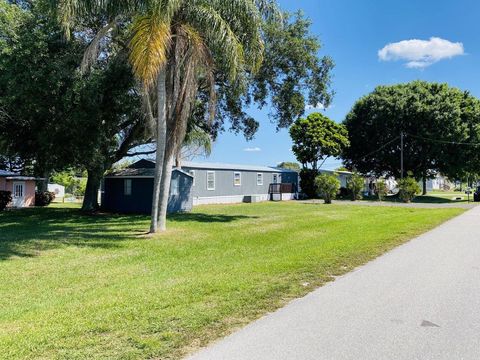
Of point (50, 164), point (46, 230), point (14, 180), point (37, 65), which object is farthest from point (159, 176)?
point (14, 180)

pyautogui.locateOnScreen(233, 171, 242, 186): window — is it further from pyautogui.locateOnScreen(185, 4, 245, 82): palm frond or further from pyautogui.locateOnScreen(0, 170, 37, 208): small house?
pyautogui.locateOnScreen(185, 4, 245, 82): palm frond

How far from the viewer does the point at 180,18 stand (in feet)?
41.8

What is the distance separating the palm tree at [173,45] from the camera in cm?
1103

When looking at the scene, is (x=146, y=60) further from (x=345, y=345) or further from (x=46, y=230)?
(x=345, y=345)

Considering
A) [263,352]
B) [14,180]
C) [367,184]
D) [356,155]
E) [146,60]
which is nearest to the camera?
[263,352]

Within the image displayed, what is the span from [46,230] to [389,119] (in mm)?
34466

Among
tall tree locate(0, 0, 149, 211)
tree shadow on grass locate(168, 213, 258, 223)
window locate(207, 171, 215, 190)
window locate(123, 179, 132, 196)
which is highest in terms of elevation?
tall tree locate(0, 0, 149, 211)

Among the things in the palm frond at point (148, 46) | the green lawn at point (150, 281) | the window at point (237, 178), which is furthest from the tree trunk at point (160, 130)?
the window at point (237, 178)

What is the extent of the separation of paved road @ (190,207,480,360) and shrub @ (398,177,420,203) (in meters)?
25.6

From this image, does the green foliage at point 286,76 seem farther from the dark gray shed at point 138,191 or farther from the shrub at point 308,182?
the shrub at point 308,182

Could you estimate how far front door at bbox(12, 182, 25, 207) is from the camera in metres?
28.4

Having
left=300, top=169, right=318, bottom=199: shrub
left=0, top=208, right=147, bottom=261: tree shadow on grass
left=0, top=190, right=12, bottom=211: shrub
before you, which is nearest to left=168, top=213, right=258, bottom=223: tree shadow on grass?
left=0, top=208, right=147, bottom=261: tree shadow on grass

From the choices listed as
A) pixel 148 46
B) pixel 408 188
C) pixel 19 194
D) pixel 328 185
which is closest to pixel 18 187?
pixel 19 194

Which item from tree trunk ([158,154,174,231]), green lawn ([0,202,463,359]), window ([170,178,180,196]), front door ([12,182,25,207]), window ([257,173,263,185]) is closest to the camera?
green lawn ([0,202,463,359])
